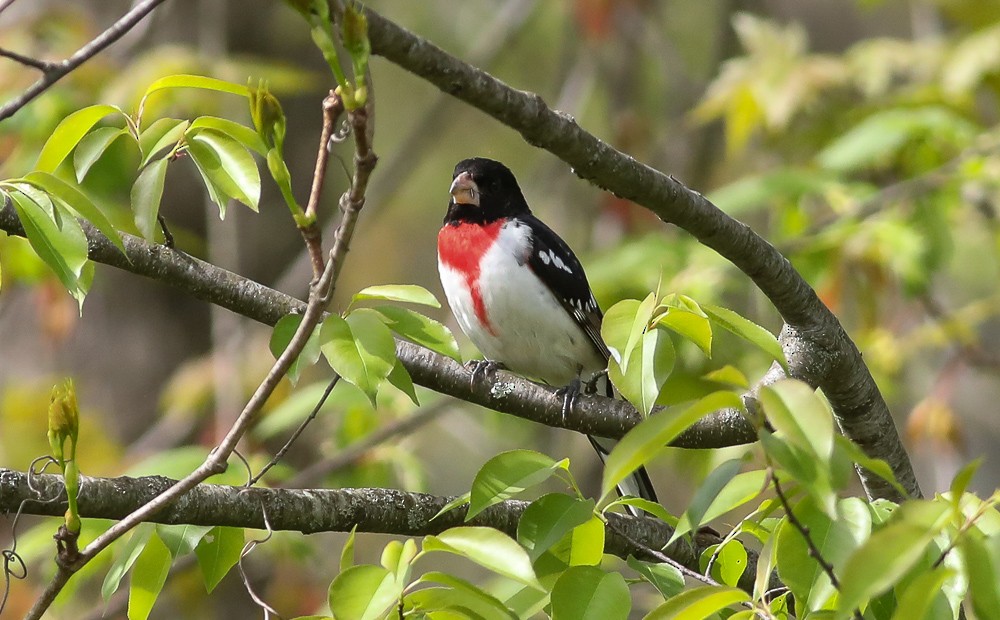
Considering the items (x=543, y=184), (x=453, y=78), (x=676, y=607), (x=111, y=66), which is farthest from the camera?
(x=543, y=184)

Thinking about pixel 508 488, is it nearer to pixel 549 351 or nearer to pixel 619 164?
pixel 619 164

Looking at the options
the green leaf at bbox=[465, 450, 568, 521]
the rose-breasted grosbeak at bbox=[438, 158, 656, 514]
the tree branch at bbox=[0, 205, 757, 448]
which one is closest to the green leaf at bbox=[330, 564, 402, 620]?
the green leaf at bbox=[465, 450, 568, 521]

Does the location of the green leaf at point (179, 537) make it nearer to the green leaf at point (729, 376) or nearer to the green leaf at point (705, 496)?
the green leaf at point (705, 496)

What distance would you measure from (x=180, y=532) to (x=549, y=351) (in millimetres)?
2280

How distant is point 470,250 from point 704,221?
202cm

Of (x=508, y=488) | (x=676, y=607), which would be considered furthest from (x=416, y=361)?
(x=676, y=607)

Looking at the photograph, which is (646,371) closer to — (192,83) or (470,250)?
(192,83)

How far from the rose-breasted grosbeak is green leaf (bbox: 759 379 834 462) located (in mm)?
2544

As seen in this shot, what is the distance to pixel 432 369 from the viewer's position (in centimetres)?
272

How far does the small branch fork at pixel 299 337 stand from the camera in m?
1.38

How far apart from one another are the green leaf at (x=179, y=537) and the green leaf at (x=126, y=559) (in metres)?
0.03

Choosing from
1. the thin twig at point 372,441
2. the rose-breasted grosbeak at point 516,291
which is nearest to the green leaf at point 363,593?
the rose-breasted grosbeak at point 516,291

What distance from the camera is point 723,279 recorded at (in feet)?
14.7

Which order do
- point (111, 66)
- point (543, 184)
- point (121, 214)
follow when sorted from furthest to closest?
point (543, 184)
point (111, 66)
point (121, 214)
